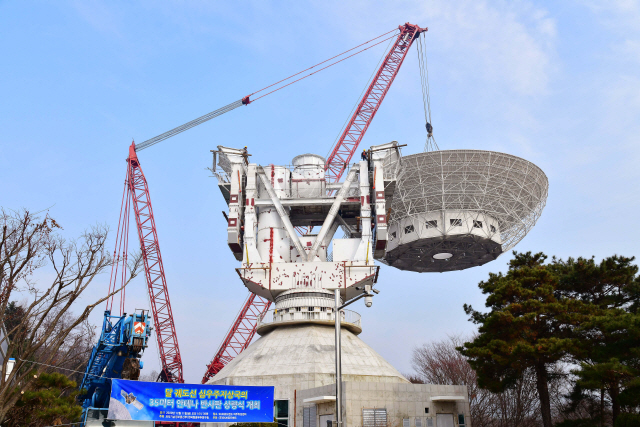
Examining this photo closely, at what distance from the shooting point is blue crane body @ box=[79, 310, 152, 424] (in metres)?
34.9

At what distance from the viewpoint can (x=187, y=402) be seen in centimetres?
1961

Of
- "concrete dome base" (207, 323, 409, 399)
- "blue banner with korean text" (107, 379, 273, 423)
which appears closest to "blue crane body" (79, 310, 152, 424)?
"concrete dome base" (207, 323, 409, 399)

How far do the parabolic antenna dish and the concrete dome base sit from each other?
15.9 metres

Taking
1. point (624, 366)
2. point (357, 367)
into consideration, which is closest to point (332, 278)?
point (357, 367)

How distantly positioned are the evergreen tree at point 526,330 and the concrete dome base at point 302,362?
547cm

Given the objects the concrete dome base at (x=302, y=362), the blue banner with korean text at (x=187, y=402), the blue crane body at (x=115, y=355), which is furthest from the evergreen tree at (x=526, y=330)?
the blue crane body at (x=115, y=355)

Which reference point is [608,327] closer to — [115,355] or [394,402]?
[394,402]

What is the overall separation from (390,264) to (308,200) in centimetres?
1943

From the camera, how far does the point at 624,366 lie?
22562mm

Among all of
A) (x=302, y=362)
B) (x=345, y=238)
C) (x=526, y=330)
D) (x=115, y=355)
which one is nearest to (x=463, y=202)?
(x=345, y=238)

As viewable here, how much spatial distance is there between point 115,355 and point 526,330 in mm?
25395

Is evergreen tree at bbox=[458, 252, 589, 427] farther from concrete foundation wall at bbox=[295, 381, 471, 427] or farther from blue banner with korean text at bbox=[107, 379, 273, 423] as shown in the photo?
blue banner with korean text at bbox=[107, 379, 273, 423]

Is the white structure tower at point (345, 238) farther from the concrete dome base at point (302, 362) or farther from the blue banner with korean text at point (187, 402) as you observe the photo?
the blue banner with korean text at point (187, 402)

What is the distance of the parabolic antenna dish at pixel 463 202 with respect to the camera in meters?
46.4
